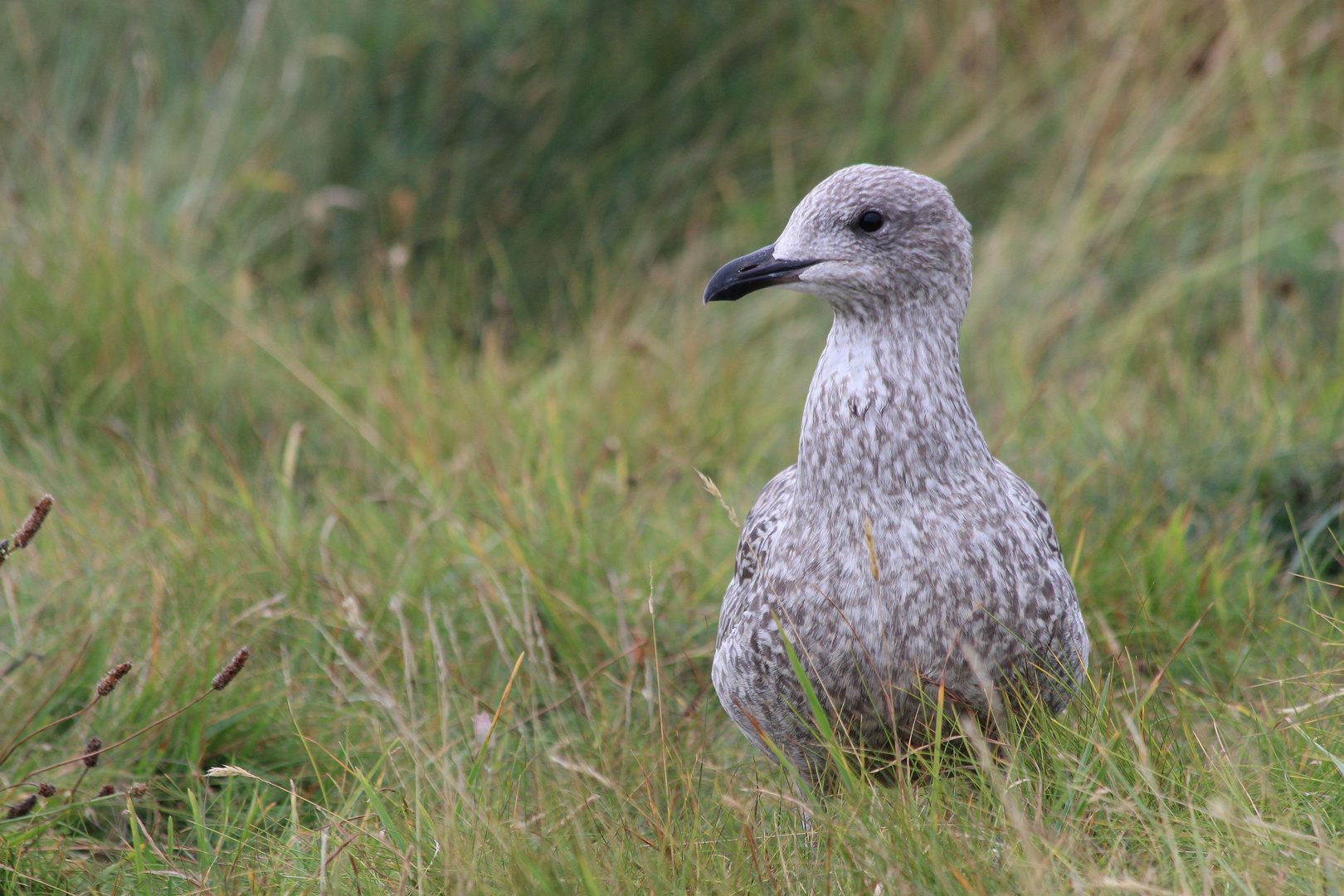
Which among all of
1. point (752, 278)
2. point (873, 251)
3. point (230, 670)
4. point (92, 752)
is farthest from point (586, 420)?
point (92, 752)

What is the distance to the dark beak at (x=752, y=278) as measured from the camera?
2.78 m

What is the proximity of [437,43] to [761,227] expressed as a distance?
175cm

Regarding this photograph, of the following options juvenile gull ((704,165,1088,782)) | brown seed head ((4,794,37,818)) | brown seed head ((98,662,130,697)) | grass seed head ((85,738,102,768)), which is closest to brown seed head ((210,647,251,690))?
brown seed head ((98,662,130,697))

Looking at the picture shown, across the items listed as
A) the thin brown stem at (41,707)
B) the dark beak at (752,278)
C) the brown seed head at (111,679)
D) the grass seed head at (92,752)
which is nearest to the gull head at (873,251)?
the dark beak at (752,278)

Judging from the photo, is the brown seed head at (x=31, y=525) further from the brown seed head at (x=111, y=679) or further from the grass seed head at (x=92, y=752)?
the grass seed head at (x=92, y=752)

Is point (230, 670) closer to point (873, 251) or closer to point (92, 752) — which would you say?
point (92, 752)

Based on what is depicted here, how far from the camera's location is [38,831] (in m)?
2.58

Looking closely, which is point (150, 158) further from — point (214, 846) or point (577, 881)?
point (577, 881)

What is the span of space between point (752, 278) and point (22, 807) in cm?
184

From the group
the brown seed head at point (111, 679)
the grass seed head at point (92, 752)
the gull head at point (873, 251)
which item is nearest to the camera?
the brown seed head at point (111, 679)

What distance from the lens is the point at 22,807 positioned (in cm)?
255

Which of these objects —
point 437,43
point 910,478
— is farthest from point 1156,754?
point 437,43

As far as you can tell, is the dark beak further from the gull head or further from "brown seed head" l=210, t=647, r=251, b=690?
"brown seed head" l=210, t=647, r=251, b=690

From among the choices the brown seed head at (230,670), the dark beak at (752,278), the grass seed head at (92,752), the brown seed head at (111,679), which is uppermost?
the dark beak at (752,278)
